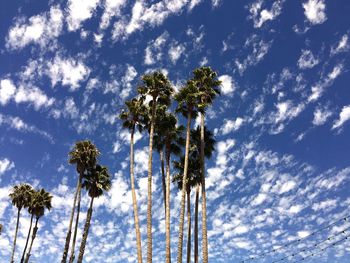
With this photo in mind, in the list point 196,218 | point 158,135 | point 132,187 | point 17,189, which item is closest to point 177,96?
point 158,135

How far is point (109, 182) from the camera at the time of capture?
52625 mm

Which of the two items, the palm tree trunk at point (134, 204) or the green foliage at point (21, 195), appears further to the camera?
the green foliage at point (21, 195)

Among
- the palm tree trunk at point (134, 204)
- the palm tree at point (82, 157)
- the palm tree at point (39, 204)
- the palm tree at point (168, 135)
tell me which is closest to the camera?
the palm tree trunk at point (134, 204)

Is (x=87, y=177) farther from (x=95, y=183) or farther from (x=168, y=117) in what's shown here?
(x=168, y=117)

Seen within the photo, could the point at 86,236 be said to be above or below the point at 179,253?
above

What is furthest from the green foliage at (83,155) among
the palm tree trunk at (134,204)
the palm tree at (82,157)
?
the palm tree trunk at (134,204)

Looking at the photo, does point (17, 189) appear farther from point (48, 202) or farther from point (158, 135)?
point (158, 135)

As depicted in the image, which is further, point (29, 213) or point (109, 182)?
point (29, 213)

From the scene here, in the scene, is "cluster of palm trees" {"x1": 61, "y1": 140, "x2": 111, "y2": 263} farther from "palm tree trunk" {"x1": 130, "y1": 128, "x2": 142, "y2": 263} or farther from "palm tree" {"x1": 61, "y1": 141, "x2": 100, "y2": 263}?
"palm tree trunk" {"x1": 130, "y1": 128, "x2": 142, "y2": 263}

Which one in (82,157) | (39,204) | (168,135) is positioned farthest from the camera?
(39,204)

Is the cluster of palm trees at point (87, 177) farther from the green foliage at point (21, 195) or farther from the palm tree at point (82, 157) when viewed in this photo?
the green foliage at point (21, 195)

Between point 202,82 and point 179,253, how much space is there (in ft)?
56.6

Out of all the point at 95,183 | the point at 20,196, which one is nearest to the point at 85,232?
the point at 95,183

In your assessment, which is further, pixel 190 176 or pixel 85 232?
pixel 85 232
